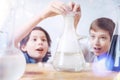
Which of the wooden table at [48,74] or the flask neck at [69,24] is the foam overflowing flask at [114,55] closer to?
the wooden table at [48,74]

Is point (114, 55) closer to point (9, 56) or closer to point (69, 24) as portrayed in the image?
point (69, 24)

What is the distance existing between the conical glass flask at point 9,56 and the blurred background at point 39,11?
0.01 metres

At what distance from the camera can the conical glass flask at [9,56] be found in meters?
1.09

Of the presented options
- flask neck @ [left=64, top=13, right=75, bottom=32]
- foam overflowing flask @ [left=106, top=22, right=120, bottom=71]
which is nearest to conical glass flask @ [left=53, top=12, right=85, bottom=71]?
flask neck @ [left=64, top=13, right=75, bottom=32]

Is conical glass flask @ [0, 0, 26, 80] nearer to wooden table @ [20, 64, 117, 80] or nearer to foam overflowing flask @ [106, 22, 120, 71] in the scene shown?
wooden table @ [20, 64, 117, 80]

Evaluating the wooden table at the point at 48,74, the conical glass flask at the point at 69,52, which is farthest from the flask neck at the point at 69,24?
the wooden table at the point at 48,74

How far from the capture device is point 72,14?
3.82 feet

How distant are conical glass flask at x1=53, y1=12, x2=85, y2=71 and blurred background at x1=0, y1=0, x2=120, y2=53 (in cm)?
3

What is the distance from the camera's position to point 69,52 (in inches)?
44.4

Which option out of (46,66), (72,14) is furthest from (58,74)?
(72,14)

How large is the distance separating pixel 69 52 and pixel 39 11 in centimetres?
24

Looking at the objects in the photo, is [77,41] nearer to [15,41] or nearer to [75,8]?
[75,8]

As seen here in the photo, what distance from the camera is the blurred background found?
3.71 ft

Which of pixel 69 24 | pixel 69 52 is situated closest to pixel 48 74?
pixel 69 52
